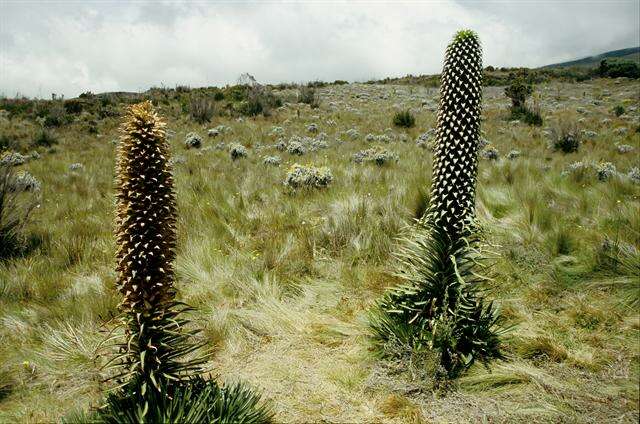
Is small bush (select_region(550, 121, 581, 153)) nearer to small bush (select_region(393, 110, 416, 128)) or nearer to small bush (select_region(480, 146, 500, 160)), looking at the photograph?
small bush (select_region(480, 146, 500, 160))

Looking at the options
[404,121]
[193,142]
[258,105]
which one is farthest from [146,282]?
[258,105]

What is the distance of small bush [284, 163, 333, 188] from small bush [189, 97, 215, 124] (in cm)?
1250

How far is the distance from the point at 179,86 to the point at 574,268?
30.4 meters

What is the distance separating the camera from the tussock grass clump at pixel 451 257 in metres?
3.36

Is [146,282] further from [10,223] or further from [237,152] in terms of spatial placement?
[237,152]

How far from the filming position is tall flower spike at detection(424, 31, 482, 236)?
3.34m

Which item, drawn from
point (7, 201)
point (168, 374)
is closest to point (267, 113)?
point (7, 201)

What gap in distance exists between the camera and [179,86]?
100 ft

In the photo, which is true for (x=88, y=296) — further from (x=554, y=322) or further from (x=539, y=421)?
(x=554, y=322)

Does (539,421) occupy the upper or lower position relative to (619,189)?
lower

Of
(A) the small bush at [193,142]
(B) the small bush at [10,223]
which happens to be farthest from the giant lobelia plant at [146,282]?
(A) the small bush at [193,142]

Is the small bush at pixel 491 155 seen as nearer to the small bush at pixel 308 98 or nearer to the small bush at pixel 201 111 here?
the small bush at pixel 201 111

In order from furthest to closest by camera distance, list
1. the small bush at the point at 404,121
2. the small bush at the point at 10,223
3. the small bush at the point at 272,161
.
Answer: the small bush at the point at 404,121 < the small bush at the point at 272,161 < the small bush at the point at 10,223

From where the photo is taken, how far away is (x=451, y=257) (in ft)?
11.2
